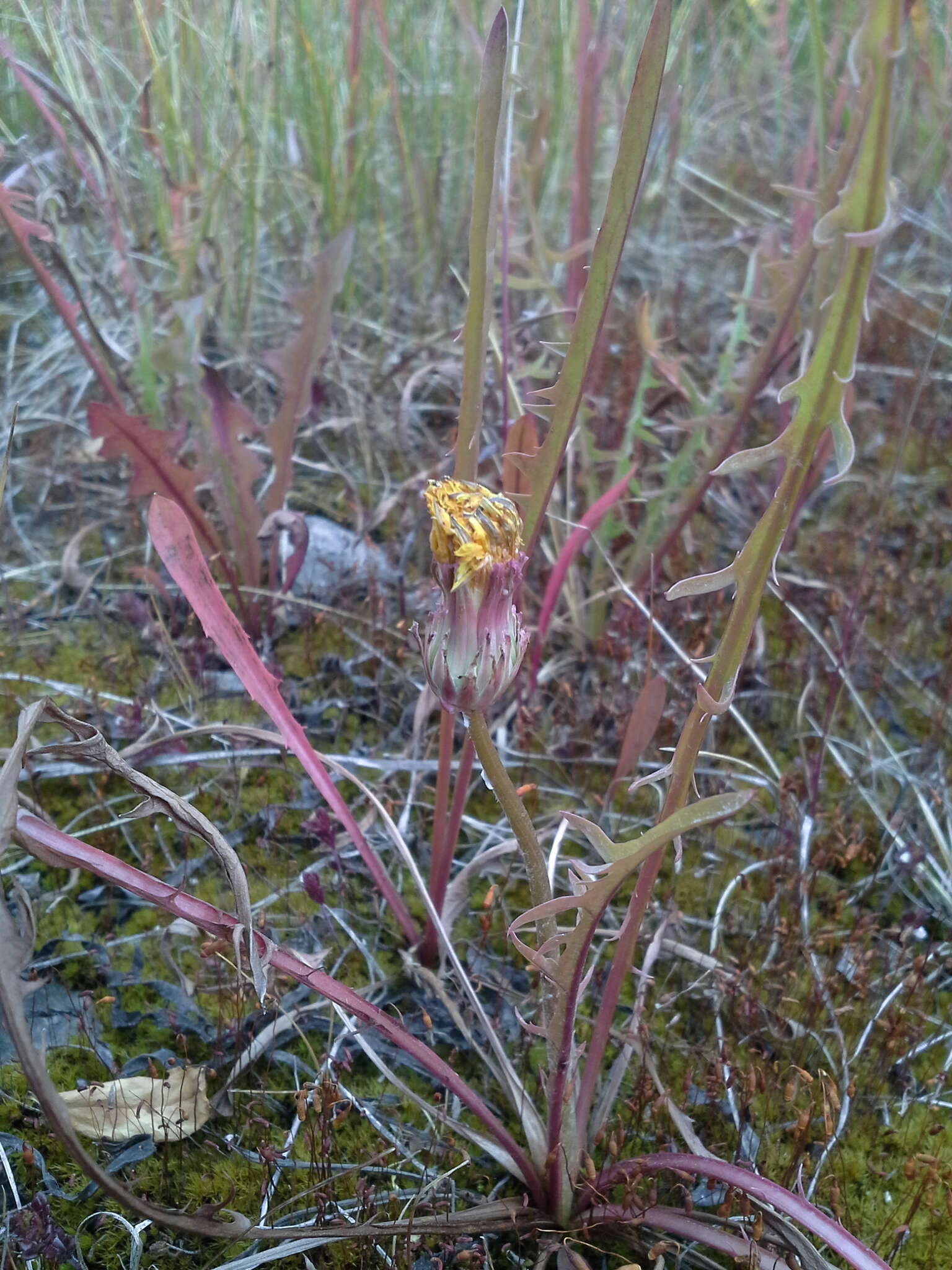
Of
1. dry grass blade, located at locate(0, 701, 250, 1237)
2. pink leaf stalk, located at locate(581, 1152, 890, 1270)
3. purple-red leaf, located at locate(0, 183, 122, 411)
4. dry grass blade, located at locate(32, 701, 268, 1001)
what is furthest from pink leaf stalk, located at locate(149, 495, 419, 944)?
purple-red leaf, located at locate(0, 183, 122, 411)

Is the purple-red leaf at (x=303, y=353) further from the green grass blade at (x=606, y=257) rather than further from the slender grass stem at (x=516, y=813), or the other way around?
the slender grass stem at (x=516, y=813)

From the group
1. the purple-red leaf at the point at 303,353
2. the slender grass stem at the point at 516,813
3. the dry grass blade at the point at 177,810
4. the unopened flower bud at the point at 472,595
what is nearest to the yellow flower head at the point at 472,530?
the unopened flower bud at the point at 472,595

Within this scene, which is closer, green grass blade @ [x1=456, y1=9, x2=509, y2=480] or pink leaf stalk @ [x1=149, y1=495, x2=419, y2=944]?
green grass blade @ [x1=456, y1=9, x2=509, y2=480]

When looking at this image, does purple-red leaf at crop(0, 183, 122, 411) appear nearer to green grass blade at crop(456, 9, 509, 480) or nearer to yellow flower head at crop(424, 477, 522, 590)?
green grass blade at crop(456, 9, 509, 480)

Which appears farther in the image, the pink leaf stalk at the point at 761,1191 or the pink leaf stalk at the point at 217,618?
the pink leaf stalk at the point at 217,618

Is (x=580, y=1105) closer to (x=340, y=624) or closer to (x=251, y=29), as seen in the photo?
(x=340, y=624)

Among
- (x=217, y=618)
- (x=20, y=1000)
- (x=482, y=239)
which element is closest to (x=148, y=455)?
(x=217, y=618)

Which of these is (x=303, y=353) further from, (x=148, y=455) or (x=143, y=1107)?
(x=143, y=1107)
